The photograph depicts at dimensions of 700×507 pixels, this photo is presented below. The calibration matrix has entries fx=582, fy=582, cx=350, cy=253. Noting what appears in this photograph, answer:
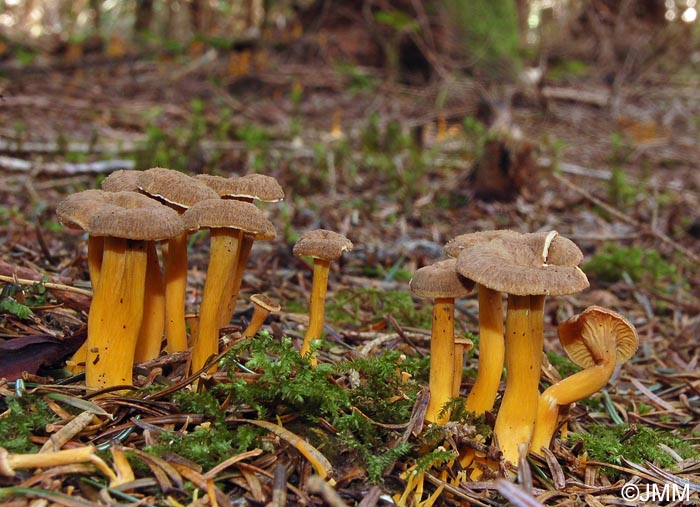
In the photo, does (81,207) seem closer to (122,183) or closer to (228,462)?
(122,183)

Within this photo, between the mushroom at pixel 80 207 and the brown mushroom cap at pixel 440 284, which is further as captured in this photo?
the brown mushroom cap at pixel 440 284

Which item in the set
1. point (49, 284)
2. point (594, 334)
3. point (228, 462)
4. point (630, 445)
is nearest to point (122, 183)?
point (49, 284)

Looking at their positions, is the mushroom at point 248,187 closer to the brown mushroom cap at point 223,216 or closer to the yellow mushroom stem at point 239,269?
the yellow mushroom stem at point 239,269

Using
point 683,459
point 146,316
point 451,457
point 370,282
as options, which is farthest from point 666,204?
point 146,316

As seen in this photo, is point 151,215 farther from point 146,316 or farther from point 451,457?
point 451,457

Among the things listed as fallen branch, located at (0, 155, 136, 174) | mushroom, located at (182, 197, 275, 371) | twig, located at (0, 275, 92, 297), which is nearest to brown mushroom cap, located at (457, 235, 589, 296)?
mushroom, located at (182, 197, 275, 371)

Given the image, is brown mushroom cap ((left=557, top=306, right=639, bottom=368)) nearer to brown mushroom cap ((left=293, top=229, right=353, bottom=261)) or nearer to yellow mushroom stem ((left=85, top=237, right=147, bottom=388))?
brown mushroom cap ((left=293, top=229, right=353, bottom=261))

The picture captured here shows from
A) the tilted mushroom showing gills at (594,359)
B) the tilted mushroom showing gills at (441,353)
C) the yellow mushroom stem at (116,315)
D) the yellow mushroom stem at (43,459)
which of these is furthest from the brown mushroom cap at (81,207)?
the tilted mushroom showing gills at (594,359)
